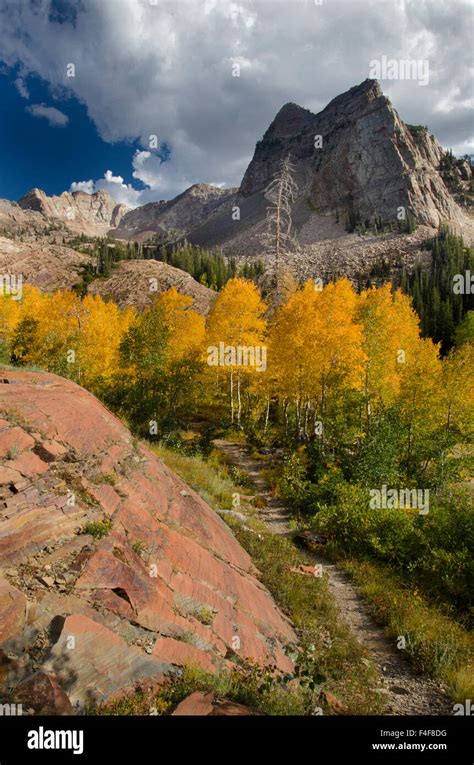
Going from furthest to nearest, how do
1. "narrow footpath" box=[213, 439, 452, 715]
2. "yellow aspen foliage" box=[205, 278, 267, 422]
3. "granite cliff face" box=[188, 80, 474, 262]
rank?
1. "granite cliff face" box=[188, 80, 474, 262]
2. "yellow aspen foliage" box=[205, 278, 267, 422]
3. "narrow footpath" box=[213, 439, 452, 715]

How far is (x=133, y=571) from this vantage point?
18.4ft

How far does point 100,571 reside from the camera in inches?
207

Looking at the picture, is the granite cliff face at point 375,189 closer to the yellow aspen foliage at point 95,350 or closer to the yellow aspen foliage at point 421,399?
the yellow aspen foliage at point 95,350

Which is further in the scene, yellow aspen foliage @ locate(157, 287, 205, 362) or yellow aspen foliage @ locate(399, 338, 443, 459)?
yellow aspen foliage @ locate(157, 287, 205, 362)

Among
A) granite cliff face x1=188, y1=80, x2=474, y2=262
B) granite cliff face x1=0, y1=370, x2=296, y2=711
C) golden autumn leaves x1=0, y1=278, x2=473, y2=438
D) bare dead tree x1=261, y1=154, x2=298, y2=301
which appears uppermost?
granite cliff face x1=188, y1=80, x2=474, y2=262

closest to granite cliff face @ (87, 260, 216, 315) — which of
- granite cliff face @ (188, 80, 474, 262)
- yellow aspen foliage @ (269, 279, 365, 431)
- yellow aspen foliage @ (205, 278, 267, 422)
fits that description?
yellow aspen foliage @ (205, 278, 267, 422)

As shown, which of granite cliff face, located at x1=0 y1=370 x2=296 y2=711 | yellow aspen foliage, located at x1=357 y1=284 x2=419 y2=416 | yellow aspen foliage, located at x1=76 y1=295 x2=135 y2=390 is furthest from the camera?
yellow aspen foliage, located at x1=76 y1=295 x2=135 y2=390

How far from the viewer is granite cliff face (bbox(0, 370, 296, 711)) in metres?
4.28

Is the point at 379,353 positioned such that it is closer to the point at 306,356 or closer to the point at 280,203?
the point at 306,356

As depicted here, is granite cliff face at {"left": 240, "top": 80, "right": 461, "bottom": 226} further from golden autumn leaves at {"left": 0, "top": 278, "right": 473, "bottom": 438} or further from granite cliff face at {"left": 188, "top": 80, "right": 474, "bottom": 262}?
golden autumn leaves at {"left": 0, "top": 278, "right": 473, "bottom": 438}

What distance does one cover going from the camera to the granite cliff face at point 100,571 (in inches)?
168

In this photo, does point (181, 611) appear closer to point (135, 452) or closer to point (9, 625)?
point (9, 625)

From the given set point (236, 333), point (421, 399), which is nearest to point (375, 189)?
point (236, 333)
